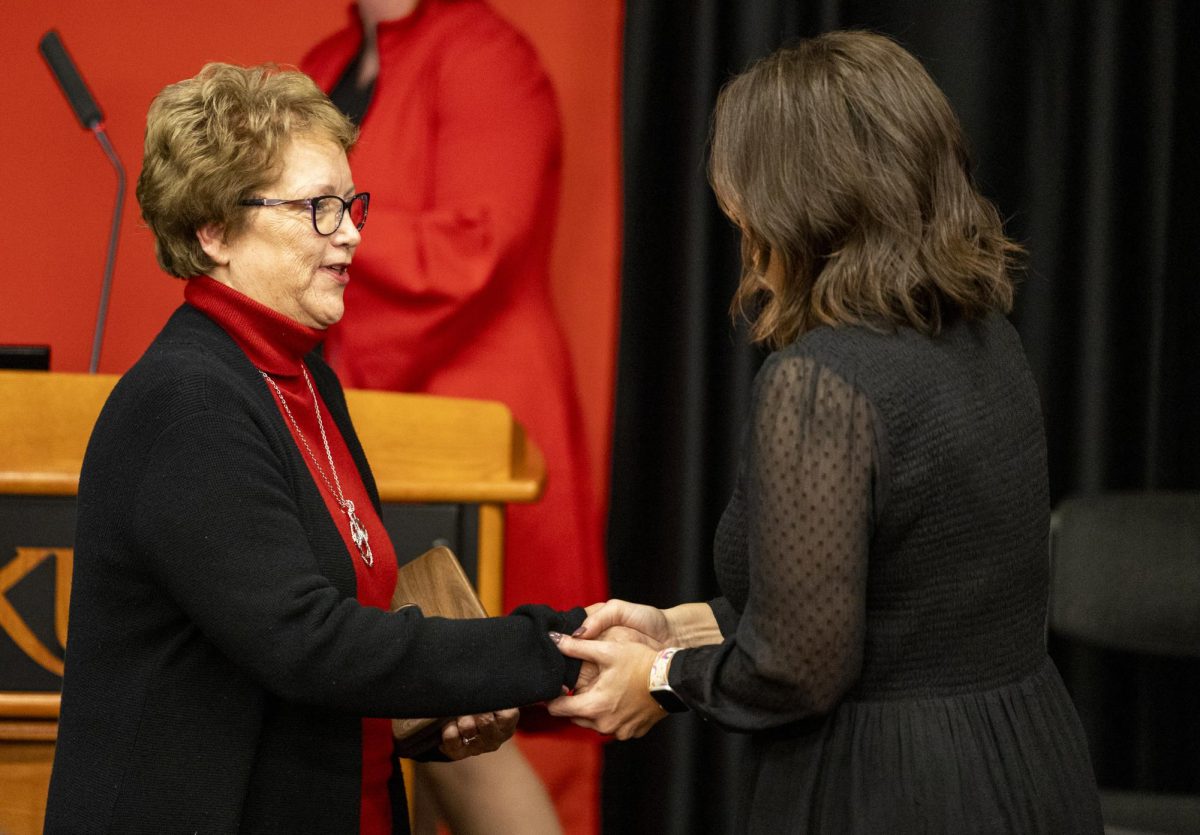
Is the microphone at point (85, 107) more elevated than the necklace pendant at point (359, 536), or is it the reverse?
the microphone at point (85, 107)

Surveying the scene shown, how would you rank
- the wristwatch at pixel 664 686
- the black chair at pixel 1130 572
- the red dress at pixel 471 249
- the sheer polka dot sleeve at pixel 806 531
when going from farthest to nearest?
the red dress at pixel 471 249 → the black chair at pixel 1130 572 → the wristwatch at pixel 664 686 → the sheer polka dot sleeve at pixel 806 531

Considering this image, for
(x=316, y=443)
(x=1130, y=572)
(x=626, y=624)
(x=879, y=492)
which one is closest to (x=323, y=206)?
(x=316, y=443)

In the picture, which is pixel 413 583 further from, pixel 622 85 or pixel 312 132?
pixel 622 85

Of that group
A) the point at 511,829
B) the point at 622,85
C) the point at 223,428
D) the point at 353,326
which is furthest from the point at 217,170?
the point at 622,85

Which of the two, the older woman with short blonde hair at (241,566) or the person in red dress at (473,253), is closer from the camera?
the older woman with short blonde hair at (241,566)

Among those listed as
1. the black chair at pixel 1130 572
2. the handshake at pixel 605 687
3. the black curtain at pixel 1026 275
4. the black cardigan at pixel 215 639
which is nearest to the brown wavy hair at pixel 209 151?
the black cardigan at pixel 215 639

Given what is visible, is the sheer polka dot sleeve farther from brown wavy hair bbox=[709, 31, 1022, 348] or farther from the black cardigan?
the black cardigan

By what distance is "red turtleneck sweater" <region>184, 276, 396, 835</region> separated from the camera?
1.66 m

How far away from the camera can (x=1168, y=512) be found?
100 inches

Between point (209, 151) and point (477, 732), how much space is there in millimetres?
884

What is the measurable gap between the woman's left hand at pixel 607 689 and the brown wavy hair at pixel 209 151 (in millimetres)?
717

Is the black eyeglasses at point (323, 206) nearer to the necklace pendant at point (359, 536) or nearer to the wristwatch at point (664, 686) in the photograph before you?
the necklace pendant at point (359, 536)

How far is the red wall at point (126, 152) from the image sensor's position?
10.1 feet

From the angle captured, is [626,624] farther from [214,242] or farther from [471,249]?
[471,249]
